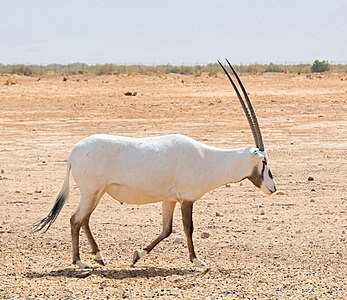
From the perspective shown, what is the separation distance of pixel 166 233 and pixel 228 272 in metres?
0.93

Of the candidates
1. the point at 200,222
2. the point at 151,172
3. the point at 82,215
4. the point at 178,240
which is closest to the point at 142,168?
the point at 151,172

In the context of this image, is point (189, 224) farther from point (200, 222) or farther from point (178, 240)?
point (200, 222)

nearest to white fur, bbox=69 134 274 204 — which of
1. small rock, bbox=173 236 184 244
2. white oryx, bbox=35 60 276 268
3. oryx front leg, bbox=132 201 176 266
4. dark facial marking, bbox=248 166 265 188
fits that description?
white oryx, bbox=35 60 276 268

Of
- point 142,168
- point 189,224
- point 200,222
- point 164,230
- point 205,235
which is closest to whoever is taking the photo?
point 142,168

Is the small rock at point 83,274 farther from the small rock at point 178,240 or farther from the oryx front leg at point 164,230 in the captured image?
the small rock at point 178,240

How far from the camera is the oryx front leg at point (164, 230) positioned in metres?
10.4

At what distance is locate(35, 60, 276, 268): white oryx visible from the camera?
10117mm

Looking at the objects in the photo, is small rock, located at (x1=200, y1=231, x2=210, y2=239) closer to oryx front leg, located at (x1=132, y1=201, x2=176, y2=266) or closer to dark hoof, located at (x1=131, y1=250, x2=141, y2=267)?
oryx front leg, located at (x1=132, y1=201, x2=176, y2=266)

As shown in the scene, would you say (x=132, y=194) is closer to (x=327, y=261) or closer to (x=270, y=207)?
(x=327, y=261)

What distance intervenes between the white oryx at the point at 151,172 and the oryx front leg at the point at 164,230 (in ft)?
0.04

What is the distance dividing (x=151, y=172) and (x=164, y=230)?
78cm

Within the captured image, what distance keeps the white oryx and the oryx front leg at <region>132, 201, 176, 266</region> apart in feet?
0.04

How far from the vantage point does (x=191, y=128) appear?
26.7 metres

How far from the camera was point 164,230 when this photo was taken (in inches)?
417
